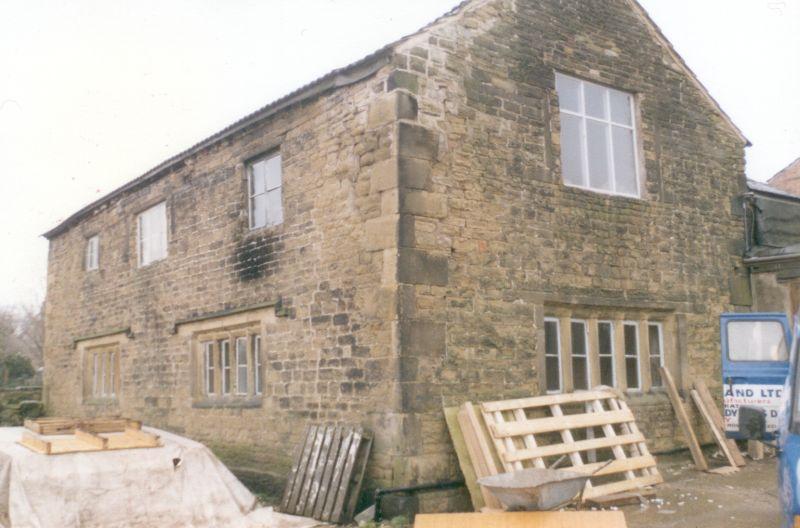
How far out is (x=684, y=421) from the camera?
11.1 m

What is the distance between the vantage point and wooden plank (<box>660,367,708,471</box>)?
10.9 meters

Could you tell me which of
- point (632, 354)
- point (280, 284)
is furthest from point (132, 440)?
point (632, 354)

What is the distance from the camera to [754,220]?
44.0ft

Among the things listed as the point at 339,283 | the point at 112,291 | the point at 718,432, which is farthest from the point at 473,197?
the point at 112,291

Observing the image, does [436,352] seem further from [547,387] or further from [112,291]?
[112,291]

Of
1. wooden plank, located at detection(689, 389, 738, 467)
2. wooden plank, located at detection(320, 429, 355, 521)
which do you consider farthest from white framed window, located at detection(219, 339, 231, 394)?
wooden plank, located at detection(689, 389, 738, 467)

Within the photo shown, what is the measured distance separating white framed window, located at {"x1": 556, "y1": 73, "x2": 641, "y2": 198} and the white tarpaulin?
19.8 ft

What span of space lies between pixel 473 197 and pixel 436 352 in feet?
6.54

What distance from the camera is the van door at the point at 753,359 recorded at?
34.6 feet

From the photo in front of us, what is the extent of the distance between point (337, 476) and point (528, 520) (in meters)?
4.59

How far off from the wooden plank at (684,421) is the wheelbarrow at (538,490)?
259 inches

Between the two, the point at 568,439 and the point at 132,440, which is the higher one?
the point at 132,440

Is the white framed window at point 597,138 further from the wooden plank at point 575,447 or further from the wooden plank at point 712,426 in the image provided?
the wooden plank at point 575,447

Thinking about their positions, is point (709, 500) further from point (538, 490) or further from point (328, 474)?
point (538, 490)
